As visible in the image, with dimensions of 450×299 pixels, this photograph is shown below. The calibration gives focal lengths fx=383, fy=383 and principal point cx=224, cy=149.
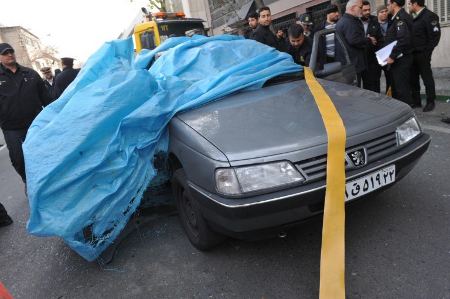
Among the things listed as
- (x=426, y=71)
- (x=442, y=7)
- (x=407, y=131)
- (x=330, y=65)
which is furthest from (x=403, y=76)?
(x=442, y=7)

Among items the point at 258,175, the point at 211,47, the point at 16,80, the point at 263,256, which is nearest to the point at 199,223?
the point at 263,256

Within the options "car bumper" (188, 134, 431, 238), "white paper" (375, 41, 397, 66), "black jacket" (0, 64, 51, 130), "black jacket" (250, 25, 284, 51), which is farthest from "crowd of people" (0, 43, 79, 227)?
"white paper" (375, 41, 397, 66)

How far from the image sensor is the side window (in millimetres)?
10062

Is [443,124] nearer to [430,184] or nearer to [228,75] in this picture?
[430,184]

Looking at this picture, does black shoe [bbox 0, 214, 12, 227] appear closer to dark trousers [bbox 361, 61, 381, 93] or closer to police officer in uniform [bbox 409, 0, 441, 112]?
dark trousers [bbox 361, 61, 381, 93]

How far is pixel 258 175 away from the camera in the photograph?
217cm

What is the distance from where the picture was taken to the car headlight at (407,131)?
251 centimetres

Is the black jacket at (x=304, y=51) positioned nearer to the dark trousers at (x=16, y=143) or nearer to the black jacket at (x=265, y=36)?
the black jacket at (x=265, y=36)

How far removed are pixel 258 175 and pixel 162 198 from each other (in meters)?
1.56

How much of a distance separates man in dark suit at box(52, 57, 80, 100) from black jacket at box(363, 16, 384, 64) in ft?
16.8

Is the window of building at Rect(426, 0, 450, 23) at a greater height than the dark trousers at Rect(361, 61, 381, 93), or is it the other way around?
the window of building at Rect(426, 0, 450, 23)

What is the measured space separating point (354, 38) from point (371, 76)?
1037 millimetres

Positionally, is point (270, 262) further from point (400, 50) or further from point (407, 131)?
point (400, 50)

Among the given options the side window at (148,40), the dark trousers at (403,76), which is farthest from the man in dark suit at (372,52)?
the side window at (148,40)
